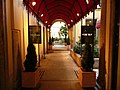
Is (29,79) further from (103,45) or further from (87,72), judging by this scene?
(103,45)

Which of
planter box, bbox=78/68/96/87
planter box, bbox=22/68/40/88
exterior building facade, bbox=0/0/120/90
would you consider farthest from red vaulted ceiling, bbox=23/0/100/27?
planter box, bbox=22/68/40/88

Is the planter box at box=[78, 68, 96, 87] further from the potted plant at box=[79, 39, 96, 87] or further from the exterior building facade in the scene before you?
the exterior building facade

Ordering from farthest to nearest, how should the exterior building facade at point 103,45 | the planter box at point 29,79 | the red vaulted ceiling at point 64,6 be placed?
the red vaulted ceiling at point 64,6 < the planter box at point 29,79 < the exterior building facade at point 103,45

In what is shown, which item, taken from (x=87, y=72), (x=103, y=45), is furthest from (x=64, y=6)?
(x=103, y=45)

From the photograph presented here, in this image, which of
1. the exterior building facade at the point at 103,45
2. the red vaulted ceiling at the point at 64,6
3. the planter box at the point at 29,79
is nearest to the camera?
the exterior building facade at the point at 103,45

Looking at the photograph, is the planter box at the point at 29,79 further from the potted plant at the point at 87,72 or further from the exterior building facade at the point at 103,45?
the potted plant at the point at 87,72

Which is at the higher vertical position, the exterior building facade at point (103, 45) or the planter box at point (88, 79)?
the exterior building facade at point (103, 45)

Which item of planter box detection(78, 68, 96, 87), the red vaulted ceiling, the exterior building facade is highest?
the red vaulted ceiling

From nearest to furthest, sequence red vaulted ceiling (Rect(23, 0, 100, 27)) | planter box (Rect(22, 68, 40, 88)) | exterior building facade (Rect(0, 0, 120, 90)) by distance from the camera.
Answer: exterior building facade (Rect(0, 0, 120, 90)) < planter box (Rect(22, 68, 40, 88)) < red vaulted ceiling (Rect(23, 0, 100, 27))

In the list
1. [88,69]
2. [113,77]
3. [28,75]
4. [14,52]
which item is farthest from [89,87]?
[14,52]

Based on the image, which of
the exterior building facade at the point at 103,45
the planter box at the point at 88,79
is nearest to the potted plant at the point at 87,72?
the planter box at the point at 88,79

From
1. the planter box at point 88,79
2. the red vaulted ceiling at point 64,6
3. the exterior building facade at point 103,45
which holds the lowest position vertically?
the planter box at point 88,79

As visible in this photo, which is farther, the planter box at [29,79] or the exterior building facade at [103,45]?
the planter box at [29,79]

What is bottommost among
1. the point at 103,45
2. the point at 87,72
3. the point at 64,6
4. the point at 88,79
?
the point at 88,79
